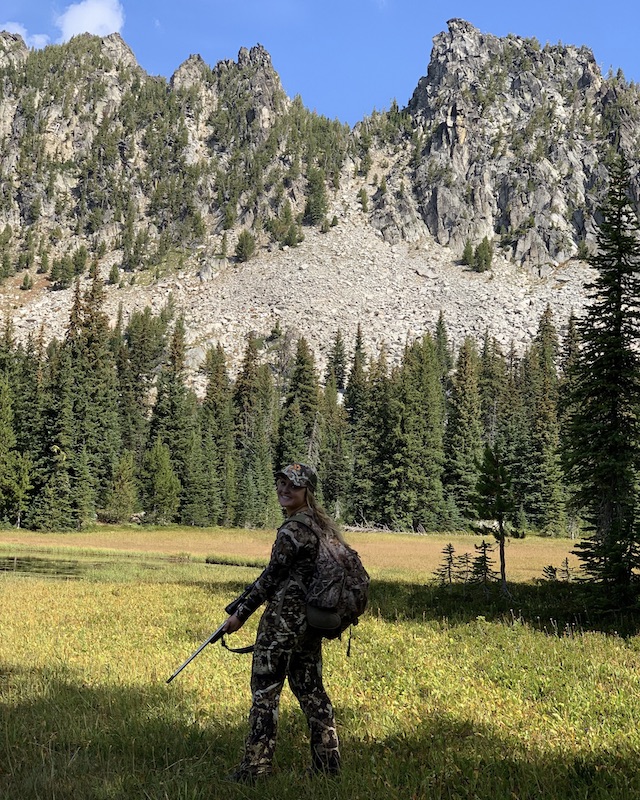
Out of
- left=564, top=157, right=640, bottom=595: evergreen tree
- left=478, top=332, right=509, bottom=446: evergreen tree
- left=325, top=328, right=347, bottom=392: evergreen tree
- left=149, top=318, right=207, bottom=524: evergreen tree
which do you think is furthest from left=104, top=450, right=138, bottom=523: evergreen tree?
left=325, top=328, right=347, bottom=392: evergreen tree

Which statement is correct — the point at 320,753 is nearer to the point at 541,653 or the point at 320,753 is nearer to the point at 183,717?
the point at 183,717

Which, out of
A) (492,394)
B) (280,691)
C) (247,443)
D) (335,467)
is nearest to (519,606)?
(280,691)

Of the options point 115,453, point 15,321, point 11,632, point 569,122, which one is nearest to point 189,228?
point 15,321

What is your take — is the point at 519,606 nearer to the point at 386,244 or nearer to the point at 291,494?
the point at 291,494

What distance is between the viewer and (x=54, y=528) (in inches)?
1950

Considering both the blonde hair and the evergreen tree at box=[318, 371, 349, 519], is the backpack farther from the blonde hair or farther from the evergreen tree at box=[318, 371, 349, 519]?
the evergreen tree at box=[318, 371, 349, 519]

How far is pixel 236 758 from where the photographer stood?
5.46 metres

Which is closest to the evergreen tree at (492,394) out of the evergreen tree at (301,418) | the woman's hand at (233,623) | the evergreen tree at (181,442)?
the evergreen tree at (301,418)

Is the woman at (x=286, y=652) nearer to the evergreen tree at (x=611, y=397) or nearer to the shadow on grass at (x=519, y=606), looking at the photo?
the shadow on grass at (x=519, y=606)

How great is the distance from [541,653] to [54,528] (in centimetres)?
4779

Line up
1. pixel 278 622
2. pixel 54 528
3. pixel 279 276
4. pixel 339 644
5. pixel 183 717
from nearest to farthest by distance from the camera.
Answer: pixel 278 622 → pixel 183 717 → pixel 339 644 → pixel 54 528 → pixel 279 276

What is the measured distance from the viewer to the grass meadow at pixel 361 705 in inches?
187

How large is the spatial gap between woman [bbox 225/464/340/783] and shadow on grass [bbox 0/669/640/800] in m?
0.21

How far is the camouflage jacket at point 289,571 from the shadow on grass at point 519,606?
7891 mm
